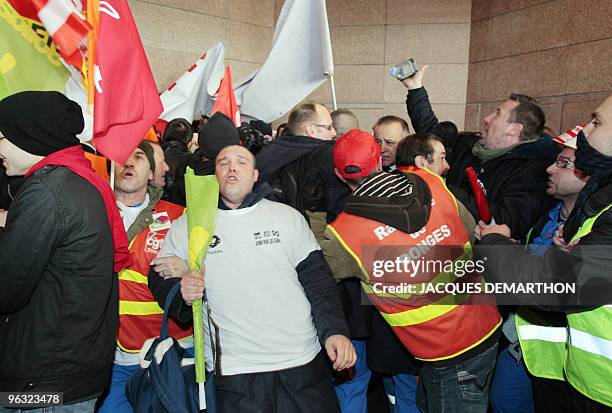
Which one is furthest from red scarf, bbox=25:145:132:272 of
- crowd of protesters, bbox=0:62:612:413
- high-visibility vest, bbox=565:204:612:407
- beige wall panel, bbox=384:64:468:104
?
beige wall panel, bbox=384:64:468:104

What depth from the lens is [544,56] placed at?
25.0ft

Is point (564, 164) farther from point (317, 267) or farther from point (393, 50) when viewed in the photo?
point (393, 50)

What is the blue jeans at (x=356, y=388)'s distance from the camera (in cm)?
322

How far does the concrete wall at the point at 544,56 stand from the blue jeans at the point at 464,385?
17.8ft

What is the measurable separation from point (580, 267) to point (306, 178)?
61.8 inches

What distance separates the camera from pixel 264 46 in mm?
10062

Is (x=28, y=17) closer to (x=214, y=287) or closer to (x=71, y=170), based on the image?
(x=71, y=170)

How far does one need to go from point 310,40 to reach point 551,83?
163 inches

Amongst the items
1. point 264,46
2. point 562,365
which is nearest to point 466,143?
point 562,365

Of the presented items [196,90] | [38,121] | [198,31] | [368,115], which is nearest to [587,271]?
[38,121]

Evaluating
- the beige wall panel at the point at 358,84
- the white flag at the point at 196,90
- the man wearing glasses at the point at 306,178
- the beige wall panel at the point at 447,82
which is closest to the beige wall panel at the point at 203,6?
the beige wall panel at the point at 358,84

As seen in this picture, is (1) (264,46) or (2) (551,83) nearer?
(2) (551,83)

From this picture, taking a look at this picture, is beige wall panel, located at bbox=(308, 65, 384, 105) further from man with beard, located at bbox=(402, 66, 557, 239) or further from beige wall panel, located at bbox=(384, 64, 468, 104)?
man with beard, located at bbox=(402, 66, 557, 239)

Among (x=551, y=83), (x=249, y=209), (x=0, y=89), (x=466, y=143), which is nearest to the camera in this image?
(x=249, y=209)
